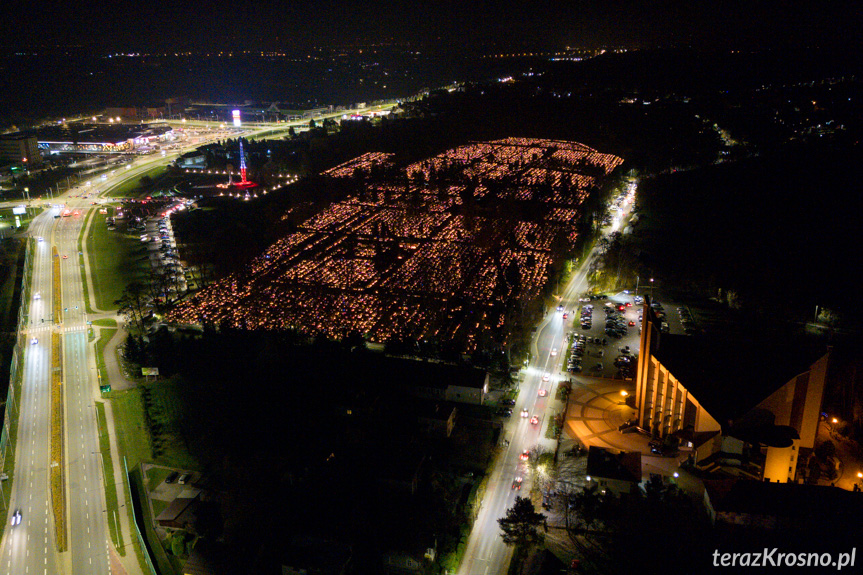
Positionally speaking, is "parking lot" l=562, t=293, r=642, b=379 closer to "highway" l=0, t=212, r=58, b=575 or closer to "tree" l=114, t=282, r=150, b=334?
"highway" l=0, t=212, r=58, b=575

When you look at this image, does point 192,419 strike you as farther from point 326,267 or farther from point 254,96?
point 254,96

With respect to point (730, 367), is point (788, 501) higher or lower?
lower

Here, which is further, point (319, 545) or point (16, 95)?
point (16, 95)

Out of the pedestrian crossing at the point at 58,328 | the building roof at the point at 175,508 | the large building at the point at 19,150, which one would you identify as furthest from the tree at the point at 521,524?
the large building at the point at 19,150

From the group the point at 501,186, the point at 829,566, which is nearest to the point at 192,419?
the point at 829,566

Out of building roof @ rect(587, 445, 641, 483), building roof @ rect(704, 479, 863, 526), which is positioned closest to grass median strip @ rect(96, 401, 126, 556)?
building roof @ rect(587, 445, 641, 483)

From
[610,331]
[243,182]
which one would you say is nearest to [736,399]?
[610,331]

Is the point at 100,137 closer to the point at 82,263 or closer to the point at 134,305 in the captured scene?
the point at 82,263
